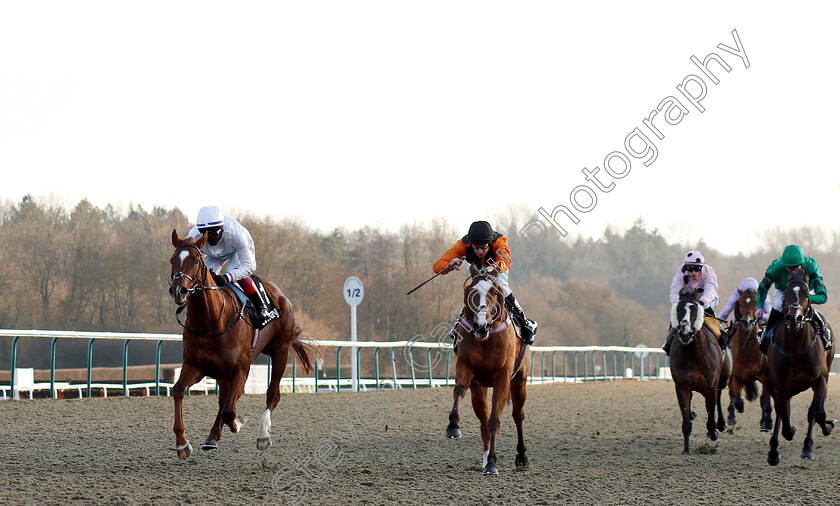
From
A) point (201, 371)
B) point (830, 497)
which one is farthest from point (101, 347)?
point (830, 497)

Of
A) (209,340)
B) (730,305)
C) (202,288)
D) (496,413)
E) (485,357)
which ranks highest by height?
(730,305)

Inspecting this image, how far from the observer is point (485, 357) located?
6.97 meters

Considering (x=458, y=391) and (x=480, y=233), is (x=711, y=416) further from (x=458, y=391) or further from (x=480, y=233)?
(x=480, y=233)

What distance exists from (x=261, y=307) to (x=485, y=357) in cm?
210

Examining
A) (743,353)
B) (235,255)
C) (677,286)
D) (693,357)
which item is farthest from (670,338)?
(235,255)

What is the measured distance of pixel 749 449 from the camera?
9.19 metres

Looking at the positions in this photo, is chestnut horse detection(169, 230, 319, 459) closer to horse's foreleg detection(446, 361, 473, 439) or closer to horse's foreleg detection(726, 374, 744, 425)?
horse's foreleg detection(446, 361, 473, 439)

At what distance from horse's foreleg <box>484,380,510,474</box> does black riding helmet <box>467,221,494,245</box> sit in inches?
40.7

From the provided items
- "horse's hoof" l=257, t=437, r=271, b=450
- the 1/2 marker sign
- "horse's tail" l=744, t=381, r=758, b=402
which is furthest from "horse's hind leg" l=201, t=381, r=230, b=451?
the 1/2 marker sign

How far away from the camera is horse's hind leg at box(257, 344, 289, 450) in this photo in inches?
295

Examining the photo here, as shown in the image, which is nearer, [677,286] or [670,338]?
[670,338]

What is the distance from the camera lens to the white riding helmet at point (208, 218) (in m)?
7.46

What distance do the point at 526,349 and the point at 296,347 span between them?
2565 mm

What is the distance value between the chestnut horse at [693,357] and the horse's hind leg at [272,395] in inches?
154
